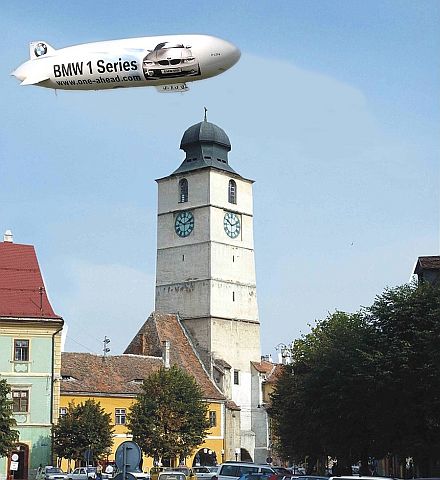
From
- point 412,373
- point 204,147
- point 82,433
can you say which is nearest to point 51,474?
point 82,433

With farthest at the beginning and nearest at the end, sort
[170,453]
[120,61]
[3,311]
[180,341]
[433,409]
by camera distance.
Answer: [180,341] < [170,453] < [3,311] < [433,409] < [120,61]

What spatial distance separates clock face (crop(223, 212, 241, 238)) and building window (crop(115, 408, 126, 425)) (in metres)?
26.0

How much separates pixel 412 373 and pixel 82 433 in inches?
1082

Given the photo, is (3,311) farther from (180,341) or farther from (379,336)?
(180,341)

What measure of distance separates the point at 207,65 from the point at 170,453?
1650 inches

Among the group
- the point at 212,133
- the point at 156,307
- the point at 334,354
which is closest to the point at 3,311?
the point at 334,354

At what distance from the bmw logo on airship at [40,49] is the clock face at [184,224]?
6435 cm

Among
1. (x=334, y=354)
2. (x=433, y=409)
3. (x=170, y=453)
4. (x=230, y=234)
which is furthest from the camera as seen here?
(x=230, y=234)

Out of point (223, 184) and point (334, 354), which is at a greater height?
→ point (223, 184)

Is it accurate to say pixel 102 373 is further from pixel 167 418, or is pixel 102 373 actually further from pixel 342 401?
pixel 342 401

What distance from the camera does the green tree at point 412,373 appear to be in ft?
146

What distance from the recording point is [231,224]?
104 m

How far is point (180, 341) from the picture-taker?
96500 millimetres

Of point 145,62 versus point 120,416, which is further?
point 120,416
